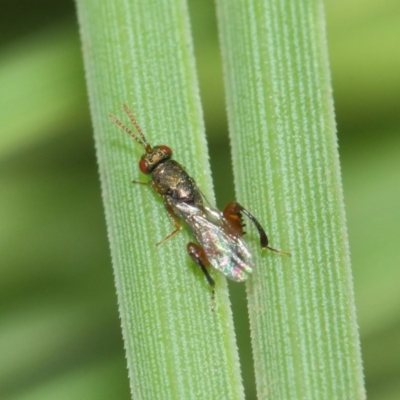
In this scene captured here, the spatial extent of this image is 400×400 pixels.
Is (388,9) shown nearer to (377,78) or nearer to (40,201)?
(377,78)

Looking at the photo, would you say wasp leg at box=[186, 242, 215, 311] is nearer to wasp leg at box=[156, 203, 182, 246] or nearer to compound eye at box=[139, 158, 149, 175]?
wasp leg at box=[156, 203, 182, 246]

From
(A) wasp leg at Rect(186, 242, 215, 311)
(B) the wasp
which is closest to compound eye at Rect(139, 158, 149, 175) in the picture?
(B) the wasp

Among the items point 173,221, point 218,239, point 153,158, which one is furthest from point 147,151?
point 218,239

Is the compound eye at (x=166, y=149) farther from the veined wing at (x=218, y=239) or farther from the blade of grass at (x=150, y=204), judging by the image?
the veined wing at (x=218, y=239)

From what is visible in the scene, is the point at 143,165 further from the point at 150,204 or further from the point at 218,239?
the point at 218,239

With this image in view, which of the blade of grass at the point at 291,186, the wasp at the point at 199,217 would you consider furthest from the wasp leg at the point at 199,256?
the blade of grass at the point at 291,186

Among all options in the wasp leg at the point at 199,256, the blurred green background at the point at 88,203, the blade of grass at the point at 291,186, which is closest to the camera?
the blade of grass at the point at 291,186
